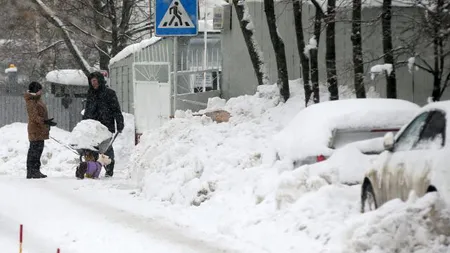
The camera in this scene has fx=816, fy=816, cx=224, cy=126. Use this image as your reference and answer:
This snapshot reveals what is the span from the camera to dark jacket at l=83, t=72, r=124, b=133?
1542cm

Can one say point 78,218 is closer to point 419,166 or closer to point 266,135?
point 266,135

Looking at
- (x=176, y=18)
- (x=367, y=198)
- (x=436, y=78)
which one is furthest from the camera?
(x=176, y=18)

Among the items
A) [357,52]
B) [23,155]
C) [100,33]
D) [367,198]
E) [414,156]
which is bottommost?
[23,155]

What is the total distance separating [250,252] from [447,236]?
2123 millimetres

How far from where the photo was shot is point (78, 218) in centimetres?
1065

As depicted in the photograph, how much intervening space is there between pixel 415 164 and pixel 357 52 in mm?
6092

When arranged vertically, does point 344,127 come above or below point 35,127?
above

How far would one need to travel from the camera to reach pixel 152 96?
18.7 metres

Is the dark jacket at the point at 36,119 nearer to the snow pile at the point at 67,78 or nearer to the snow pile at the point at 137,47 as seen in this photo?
the snow pile at the point at 137,47

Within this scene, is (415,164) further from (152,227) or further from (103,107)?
(103,107)

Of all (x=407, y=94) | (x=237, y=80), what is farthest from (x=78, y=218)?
(x=237, y=80)

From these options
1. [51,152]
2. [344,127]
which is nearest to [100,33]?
[51,152]

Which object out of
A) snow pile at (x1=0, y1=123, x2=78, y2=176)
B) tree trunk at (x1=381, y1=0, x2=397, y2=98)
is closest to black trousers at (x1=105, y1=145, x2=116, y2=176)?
snow pile at (x1=0, y1=123, x2=78, y2=176)

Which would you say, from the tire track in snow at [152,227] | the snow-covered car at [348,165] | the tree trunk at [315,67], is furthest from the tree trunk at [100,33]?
the snow-covered car at [348,165]
